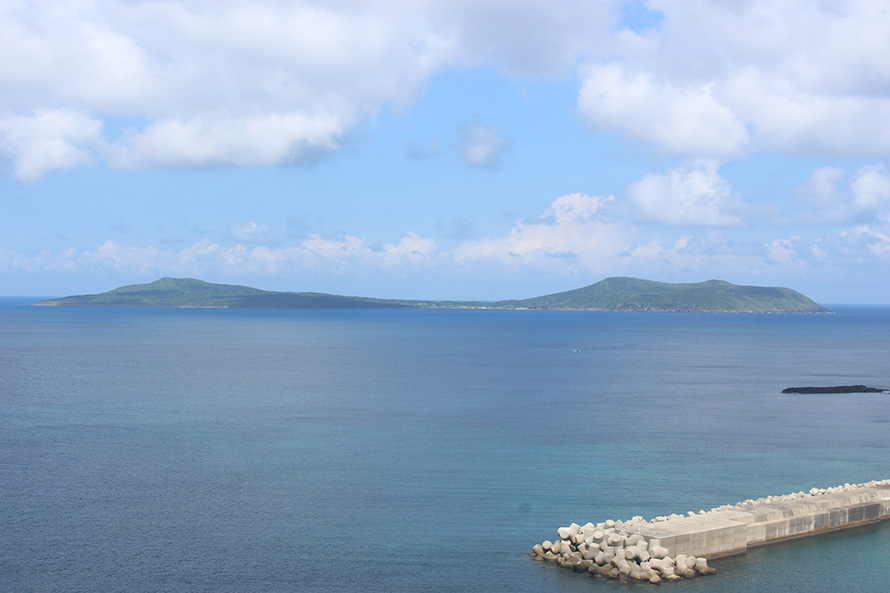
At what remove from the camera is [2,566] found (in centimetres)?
3541

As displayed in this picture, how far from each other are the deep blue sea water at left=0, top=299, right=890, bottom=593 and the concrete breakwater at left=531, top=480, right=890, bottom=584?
2.77 ft

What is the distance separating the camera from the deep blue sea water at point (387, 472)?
118 ft

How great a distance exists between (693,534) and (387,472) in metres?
21.9

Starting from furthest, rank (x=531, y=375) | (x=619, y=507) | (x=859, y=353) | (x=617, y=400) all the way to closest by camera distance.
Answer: (x=859, y=353) < (x=531, y=375) < (x=617, y=400) < (x=619, y=507)

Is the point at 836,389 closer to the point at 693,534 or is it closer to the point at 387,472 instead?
the point at 387,472

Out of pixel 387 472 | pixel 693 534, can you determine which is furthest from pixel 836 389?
pixel 693 534

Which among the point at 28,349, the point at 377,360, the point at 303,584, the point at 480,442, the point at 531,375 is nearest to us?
the point at 303,584

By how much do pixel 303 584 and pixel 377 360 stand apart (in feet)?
355

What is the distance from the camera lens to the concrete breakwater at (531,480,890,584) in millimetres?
35688

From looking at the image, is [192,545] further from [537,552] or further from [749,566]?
[749,566]

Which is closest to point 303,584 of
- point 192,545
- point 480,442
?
point 192,545

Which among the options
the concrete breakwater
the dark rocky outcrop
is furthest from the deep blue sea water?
the dark rocky outcrop

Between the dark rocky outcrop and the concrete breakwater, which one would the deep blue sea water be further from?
the dark rocky outcrop

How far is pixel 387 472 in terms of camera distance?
173 ft
